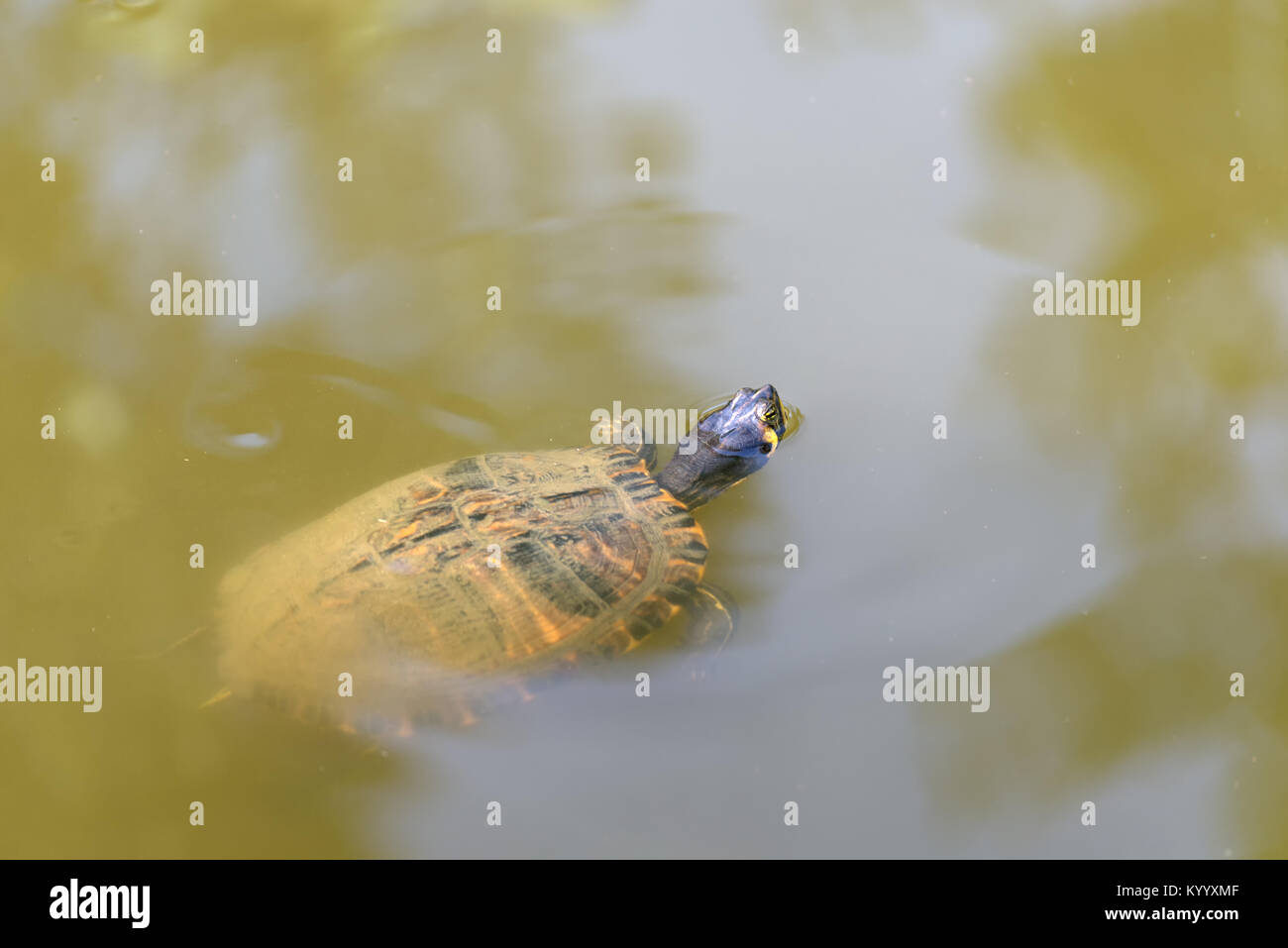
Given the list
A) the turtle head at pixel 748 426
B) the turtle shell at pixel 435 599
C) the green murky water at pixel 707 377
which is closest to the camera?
the turtle shell at pixel 435 599

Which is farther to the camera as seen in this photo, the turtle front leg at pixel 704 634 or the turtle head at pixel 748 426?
the turtle head at pixel 748 426

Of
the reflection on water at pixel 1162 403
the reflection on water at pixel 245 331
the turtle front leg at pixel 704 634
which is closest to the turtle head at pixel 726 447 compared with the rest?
the reflection on water at pixel 245 331

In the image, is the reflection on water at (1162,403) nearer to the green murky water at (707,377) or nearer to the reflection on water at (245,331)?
the green murky water at (707,377)

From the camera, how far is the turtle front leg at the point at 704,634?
3.94 meters

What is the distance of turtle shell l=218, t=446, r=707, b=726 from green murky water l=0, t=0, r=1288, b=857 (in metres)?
0.27

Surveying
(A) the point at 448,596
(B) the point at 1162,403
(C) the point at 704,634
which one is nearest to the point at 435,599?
(A) the point at 448,596

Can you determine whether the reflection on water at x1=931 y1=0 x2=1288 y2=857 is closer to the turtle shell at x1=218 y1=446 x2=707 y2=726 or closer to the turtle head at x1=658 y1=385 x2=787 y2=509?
the turtle head at x1=658 y1=385 x2=787 y2=509

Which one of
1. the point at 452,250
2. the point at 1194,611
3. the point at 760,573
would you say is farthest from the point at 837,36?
the point at 1194,611

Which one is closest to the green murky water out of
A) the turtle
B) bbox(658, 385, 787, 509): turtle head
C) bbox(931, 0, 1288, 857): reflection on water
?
bbox(931, 0, 1288, 857): reflection on water

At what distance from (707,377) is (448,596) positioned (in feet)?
5.83

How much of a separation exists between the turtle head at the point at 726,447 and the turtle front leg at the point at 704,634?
0.62m

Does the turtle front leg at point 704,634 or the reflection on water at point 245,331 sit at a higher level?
the reflection on water at point 245,331
